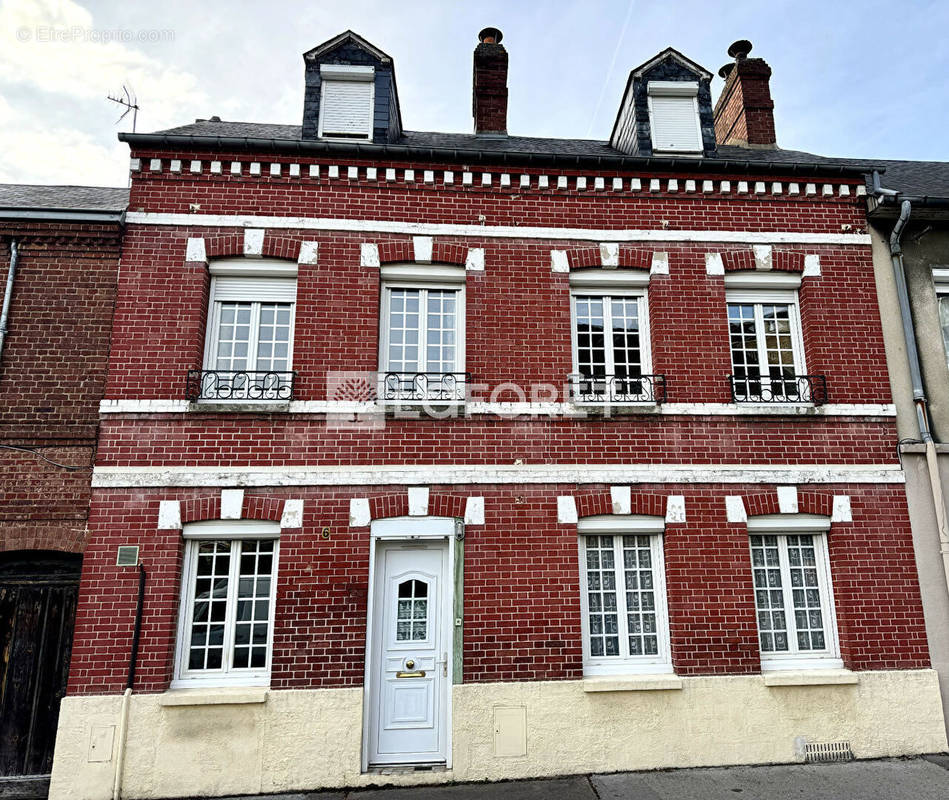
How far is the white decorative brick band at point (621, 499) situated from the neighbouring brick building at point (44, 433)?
6283 millimetres

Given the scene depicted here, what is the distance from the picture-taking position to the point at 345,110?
26.8 feet

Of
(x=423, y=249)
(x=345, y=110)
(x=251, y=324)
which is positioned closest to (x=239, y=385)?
(x=251, y=324)

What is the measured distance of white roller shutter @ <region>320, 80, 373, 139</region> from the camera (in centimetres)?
812

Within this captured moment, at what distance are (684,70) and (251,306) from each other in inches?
288

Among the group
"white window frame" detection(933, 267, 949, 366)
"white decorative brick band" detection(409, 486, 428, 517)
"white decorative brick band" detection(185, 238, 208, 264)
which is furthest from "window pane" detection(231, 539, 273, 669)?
"white window frame" detection(933, 267, 949, 366)

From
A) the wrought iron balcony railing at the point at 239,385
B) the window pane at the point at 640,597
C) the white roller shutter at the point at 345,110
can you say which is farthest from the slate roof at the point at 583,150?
the window pane at the point at 640,597

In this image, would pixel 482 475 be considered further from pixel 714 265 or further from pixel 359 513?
pixel 714 265

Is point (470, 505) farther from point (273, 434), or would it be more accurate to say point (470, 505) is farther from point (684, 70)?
point (684, 70)

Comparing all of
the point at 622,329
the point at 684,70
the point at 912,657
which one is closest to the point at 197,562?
the point at 622,329

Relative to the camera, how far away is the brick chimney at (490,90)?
33.1 feet

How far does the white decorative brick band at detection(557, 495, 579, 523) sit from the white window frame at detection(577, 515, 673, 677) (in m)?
0.14

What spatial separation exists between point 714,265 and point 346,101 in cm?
569

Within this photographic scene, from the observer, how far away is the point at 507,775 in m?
6.17

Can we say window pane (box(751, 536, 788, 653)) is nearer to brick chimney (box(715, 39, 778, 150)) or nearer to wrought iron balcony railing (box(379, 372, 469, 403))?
wrought iron balcony railing (box(379, 372, 469, 403))
